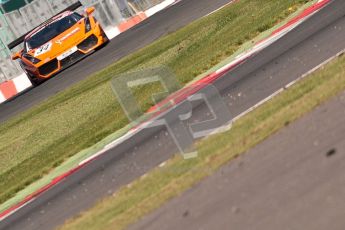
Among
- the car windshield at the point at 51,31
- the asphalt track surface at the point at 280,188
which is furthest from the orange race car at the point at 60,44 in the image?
the asphalt track surface at the point at 280,188

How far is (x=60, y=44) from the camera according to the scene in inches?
850

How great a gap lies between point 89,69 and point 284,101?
489 inches

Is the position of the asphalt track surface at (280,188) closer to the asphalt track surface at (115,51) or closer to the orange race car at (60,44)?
the asphalt track surface at (115,51)

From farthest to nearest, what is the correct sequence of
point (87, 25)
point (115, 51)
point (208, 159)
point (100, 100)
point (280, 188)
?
point (115, 51), point (87, 25), point (100, 100), point (208, 159), point (280, 188)

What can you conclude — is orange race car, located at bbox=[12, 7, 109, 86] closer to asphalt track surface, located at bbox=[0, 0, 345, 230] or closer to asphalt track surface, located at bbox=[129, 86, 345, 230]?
asphalt track surface, located at bbox=[0, 0, 345, 230]

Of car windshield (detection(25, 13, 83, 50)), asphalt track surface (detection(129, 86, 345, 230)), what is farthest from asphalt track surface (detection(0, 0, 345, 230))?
car windshield (detection(25, 13, 83, 50))

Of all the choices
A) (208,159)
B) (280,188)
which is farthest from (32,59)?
(280,188)

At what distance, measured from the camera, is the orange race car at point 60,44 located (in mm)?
21453

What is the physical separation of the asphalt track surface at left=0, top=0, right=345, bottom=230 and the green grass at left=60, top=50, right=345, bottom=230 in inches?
29.3

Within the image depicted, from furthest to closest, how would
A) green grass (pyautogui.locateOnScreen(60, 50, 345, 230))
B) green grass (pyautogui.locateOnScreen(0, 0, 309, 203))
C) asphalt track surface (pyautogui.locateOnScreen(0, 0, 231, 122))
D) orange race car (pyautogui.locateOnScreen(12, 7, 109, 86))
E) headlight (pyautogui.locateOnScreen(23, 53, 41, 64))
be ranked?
headlight (pyautogui.locateOnScreen(23, 53, 41, 64))
orange race car (pyautogui.locateOnScreen(12, 7, 109, 86))
asphalt track surface (pyautogui.locateOnScreen(0, 0, 231, 122))
green grass (pyautogui.locateOnScreen(0, 0, 309, 203))
green grass (pyautogui.locateOnScreen(60, 50, 345, 230))

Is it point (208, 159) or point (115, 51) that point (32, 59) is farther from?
point (208, 159)

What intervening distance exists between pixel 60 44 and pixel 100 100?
4987 mm

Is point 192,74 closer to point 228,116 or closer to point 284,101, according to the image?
point 228,116

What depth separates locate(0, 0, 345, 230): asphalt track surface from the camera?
33.6 ft
